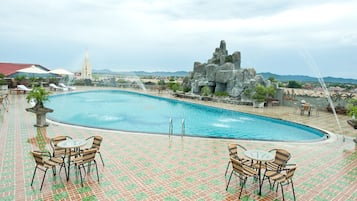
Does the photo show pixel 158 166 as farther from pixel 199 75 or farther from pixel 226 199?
pixel 199 75

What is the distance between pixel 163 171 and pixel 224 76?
19.2m

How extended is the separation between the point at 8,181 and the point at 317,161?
7.30 m

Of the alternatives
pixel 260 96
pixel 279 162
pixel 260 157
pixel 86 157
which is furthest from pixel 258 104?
pixel 86 157

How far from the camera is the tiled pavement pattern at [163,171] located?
423 centimetres

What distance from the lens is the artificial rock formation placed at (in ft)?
71.6

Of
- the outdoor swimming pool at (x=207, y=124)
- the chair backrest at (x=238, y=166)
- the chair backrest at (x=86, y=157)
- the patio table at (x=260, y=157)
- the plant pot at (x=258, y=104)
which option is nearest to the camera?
the chair backrest at (x=238, y=166)

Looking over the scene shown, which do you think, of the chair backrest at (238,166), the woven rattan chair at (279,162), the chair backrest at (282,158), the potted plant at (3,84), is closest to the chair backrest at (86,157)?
the chair backrest at (238,166)

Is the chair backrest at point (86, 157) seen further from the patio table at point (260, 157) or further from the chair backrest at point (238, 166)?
the patio table at point (260, 157)

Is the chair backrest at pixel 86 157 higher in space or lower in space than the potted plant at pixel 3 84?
lower

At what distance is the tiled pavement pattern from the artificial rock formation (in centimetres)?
1359

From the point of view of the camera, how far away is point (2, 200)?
3818mm

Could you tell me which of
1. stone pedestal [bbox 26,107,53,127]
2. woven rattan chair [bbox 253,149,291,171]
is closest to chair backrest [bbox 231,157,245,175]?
woven rattan chair [bbox 253,149,291,171]

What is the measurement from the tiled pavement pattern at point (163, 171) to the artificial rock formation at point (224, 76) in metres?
13.6

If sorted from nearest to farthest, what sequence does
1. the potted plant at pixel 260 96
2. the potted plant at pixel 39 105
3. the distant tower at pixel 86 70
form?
the potted plant at pixel 39 105 < the potted plant at pixel 260 96 < the distant tower at pixel 86 70
